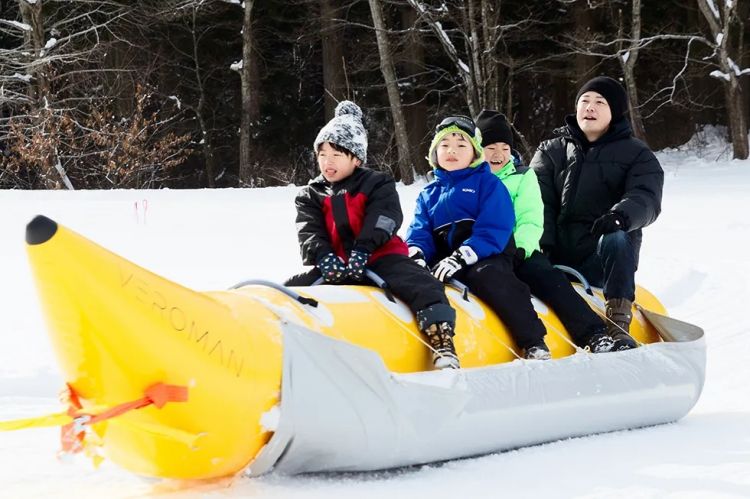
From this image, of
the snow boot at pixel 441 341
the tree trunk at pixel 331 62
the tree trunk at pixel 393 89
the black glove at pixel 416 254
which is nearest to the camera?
the snow boot at pixel 441 341

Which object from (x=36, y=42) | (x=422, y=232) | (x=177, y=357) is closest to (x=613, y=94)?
(x=422, y=232)

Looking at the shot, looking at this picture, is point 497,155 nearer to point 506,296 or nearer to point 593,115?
point 593,115

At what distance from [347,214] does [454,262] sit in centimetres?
52

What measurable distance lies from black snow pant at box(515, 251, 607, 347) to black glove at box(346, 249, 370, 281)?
3.36ft

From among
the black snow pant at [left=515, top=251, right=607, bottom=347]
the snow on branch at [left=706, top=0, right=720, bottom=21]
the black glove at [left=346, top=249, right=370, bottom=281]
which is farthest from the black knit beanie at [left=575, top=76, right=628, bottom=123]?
the snow on branch at [left=706, top=0, right=720, bottom=21]

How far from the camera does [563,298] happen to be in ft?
15.5

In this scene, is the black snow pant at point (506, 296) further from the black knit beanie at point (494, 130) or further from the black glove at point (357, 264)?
the black knit beanie at point (494, 130)

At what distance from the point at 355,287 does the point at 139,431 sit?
124 centimetres

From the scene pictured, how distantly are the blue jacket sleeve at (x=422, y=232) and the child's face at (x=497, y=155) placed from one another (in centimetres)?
51

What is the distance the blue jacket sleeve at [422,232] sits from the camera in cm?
485

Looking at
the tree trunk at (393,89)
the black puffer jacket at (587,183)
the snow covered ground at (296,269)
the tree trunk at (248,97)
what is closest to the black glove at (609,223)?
the black puffer jacket at (587,183)

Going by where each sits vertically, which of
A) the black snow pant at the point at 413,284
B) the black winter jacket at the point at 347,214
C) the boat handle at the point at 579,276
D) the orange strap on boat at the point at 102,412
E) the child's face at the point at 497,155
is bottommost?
the boat handle at the point at 579,276

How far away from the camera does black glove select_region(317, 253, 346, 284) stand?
4180 millimetres

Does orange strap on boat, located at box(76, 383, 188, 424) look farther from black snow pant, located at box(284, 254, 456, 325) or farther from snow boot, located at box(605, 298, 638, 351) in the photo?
snow boot, located at box(605, 298, 638, 351)
